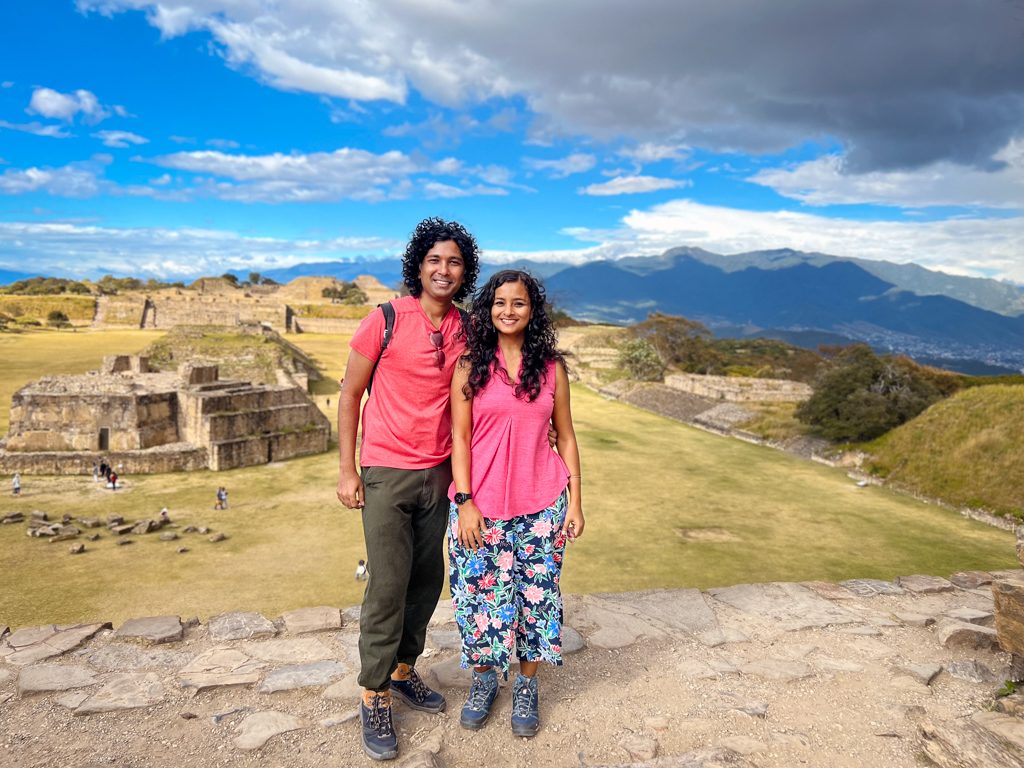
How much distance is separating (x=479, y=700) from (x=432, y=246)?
2.30 meters

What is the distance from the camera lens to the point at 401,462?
277cm

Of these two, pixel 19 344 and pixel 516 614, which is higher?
pixel 516 614

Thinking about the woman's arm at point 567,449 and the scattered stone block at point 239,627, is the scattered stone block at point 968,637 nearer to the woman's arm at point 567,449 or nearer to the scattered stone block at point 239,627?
the woman's arm at point 567,449

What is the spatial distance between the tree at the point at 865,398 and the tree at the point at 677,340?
2436cm

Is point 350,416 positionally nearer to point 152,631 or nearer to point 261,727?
point 261,727

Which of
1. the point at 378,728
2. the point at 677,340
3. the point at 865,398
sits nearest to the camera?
the point at 378,728

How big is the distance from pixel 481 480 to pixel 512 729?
123 cm

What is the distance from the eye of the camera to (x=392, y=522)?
2742 mm

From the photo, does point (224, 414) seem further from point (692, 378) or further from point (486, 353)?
point (692, 378)

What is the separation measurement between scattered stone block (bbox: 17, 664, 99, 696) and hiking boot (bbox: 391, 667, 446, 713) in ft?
5.43

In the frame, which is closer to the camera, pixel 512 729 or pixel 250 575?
pixel 512 729

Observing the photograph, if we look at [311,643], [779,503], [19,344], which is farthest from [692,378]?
[19,344]

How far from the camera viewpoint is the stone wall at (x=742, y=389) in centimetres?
2956

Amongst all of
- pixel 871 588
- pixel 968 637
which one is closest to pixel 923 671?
pixel 968 637
